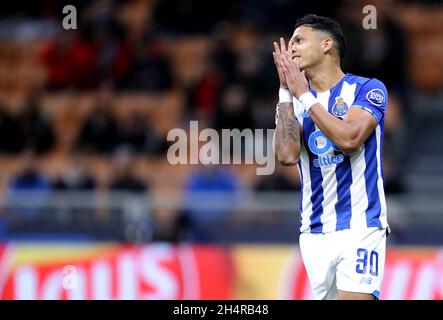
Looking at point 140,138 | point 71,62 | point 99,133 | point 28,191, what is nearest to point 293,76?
point 28,191

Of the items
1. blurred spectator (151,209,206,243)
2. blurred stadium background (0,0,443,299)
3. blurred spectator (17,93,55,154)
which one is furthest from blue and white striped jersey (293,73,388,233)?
blurred spectator (17,93,55,154)

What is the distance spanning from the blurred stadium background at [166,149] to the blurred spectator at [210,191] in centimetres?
2

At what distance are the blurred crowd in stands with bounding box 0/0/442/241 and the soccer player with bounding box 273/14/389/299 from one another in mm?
5530

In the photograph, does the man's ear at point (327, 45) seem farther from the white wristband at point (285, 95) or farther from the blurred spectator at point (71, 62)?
the blurred spectator at point (71, 62)

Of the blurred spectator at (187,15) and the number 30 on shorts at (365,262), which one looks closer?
the number 30 on shorts at (365,262)

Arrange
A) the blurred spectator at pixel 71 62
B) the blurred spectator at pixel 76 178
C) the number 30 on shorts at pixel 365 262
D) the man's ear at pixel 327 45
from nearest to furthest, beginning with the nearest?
the number 30 on shorts at pixel 365 262 < the man's ear at pixel 327 45 < the blurred spectator at pixel 76 178 < the blurred spectator at pixel 71 62

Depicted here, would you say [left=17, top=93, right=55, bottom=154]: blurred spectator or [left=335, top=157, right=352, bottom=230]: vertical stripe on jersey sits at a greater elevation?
[left=17, top=93, right=55, bottom=154]: blurred spectator

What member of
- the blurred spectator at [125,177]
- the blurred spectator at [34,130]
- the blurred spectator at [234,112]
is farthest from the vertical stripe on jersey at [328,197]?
the blurred spectator at [34,130]

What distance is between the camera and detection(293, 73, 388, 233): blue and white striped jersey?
19.5ft

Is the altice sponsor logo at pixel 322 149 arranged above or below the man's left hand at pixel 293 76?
below

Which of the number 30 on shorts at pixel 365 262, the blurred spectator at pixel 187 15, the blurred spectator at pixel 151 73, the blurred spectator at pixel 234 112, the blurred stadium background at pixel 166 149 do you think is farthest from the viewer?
the blurred spectator at pixel 187 15

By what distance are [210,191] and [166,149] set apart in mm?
1406

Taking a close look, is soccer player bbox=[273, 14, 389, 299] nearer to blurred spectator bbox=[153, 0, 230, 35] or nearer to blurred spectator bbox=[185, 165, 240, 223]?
blurred spectator bbox=[185, 165, 240, 223]

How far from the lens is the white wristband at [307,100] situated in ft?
19.2
